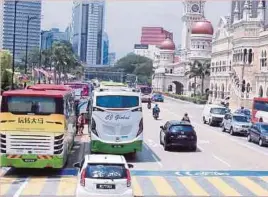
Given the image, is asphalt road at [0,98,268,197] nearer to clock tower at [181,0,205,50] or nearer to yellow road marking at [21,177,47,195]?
yellow road marking at [21,177,47,195]

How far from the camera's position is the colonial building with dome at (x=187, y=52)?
12631 cm

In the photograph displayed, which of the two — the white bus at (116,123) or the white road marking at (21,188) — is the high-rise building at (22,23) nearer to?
the white bus at (116,123)

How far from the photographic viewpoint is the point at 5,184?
18.2 m

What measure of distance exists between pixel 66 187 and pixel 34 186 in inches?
41.3

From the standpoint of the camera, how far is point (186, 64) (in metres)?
139

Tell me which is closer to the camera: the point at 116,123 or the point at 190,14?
the point at 116,123

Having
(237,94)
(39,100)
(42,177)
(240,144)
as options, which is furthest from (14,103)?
(237,94)

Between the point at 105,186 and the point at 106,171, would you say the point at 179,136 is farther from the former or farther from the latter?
the point at 105,186

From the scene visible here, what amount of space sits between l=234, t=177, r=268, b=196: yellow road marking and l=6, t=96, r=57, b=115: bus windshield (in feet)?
23.2

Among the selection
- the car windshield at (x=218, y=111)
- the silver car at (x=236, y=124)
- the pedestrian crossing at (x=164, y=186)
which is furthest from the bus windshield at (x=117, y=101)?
the car windshield at (x=218, y=111)

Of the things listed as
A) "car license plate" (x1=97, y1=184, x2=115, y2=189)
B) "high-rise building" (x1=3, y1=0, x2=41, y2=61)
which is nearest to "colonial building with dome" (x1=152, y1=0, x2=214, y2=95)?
"high-rise building" (x1=3, y1=0, x2=41, y2=61)

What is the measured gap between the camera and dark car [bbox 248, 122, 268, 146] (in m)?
31.2

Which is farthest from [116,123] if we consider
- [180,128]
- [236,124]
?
[236,124]

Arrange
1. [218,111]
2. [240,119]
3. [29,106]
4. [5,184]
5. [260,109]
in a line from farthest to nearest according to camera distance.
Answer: [218,111]
[260,109]
[240,119]
[29,106]
[5,184]
